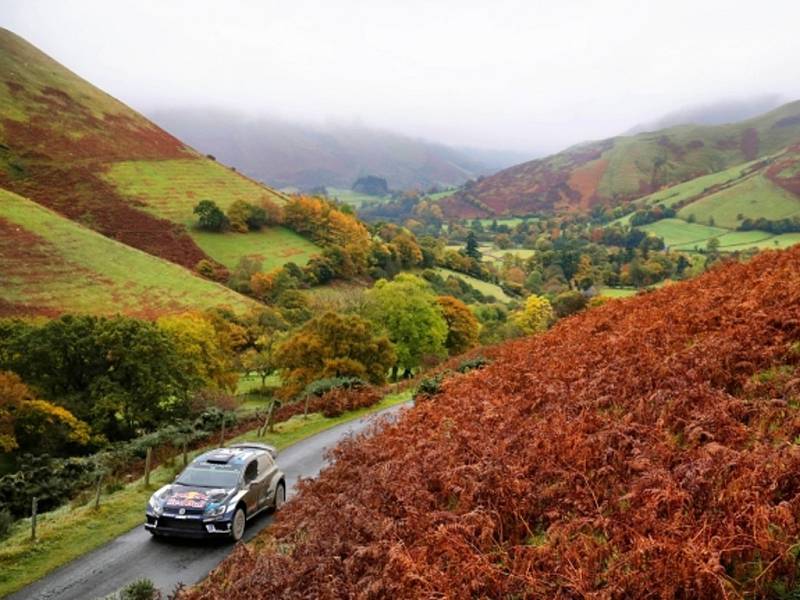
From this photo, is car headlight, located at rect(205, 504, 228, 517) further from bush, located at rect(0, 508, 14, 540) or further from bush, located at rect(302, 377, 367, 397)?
bush, located at rect(302, 377, 367, 397)

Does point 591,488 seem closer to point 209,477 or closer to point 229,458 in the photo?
point 209,477

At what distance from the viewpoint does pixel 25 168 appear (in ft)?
375

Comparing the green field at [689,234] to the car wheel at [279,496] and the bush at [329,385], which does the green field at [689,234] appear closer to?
the bush at [329,385]

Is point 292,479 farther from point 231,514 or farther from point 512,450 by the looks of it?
point 512,450

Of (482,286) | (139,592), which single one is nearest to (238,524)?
(139,592)

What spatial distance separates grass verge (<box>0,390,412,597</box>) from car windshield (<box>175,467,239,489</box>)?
2.62 m

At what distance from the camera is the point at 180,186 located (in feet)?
408

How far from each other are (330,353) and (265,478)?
23.4 meters

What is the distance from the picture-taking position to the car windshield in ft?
49.9

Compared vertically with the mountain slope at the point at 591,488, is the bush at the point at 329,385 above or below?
below

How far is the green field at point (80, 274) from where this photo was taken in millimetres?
69000

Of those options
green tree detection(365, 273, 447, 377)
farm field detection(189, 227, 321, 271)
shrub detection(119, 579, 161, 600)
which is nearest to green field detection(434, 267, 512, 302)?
farm field detection(189, 227, 321, 271)

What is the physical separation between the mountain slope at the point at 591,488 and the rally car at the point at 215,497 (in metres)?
1.32

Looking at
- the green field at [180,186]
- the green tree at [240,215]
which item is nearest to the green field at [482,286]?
the green field at [180,186]
